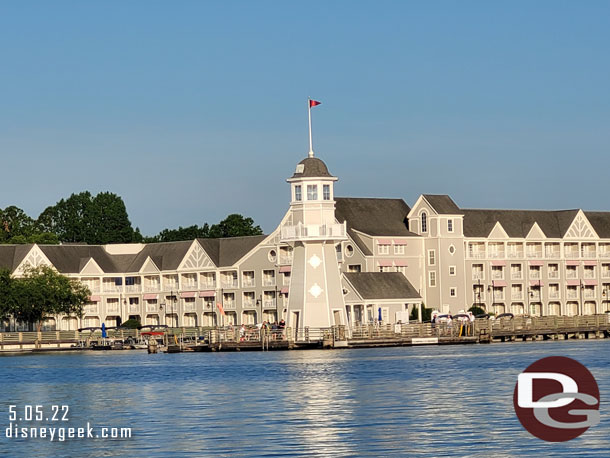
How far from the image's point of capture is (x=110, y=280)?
14962 cm

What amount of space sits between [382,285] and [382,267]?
9.85 m

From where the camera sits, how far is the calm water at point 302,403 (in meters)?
38.2

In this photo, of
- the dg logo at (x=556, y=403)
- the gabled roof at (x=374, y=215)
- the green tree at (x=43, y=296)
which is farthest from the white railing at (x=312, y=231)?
the green tree at (x=43, y=296)

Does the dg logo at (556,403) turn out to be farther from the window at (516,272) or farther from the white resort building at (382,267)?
the window at (516,272)

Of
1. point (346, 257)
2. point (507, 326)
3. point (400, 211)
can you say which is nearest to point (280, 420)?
point (507, 326)

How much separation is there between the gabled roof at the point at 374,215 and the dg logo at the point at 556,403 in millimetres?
Result: 68381

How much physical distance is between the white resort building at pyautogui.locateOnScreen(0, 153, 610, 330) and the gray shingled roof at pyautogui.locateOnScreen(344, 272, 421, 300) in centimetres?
13

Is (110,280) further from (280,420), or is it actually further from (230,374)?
(280,420)

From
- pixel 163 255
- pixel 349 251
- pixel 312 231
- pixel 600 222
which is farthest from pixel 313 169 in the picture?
pixel 600 222

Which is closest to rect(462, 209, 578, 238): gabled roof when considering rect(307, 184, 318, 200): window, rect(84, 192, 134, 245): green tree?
rect(307, 184, 318, 200): window

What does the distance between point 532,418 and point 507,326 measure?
6604 cm

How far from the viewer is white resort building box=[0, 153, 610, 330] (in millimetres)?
128625

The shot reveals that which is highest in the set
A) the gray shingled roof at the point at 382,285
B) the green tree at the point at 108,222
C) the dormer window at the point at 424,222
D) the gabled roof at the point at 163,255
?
the green tree at the point at 108,222

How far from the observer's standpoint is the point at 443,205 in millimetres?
132500
